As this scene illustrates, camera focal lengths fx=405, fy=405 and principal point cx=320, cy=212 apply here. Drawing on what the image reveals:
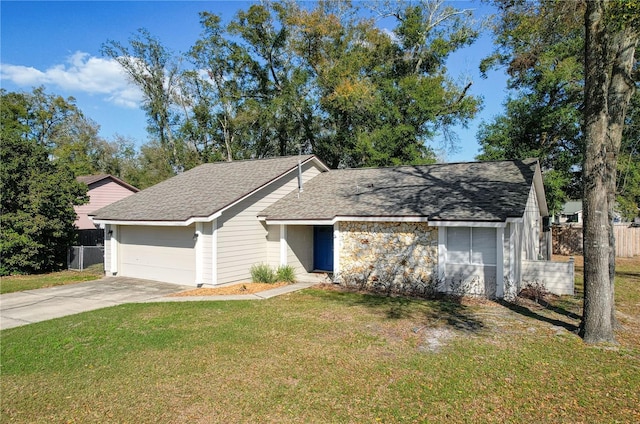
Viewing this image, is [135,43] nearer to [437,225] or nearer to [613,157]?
[437,225]

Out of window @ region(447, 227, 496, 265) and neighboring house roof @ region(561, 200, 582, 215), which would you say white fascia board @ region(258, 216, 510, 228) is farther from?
neighboring house roof @ region(561, 200, 582, 215)

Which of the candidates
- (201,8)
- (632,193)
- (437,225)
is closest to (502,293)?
(437,225)

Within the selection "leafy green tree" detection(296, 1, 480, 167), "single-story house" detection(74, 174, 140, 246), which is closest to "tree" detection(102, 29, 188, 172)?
"single-story house" detection(74, 174, 140, 246)

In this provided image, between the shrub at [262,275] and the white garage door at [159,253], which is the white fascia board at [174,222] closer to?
the white garage door at [159,253]

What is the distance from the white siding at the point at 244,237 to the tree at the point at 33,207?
9.18 m

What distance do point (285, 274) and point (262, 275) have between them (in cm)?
80

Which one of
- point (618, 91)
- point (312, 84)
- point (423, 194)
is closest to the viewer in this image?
point (618, 91)

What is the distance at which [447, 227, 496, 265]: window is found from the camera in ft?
38.2

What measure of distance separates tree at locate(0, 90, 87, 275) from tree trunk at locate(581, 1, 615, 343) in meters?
19.5

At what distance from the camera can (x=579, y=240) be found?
23.4 m

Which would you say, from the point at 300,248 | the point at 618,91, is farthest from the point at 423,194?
the point at 618,91

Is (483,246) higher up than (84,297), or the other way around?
(483,246)

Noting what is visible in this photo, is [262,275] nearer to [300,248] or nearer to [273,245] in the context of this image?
[273,245]

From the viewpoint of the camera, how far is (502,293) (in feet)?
36.8
